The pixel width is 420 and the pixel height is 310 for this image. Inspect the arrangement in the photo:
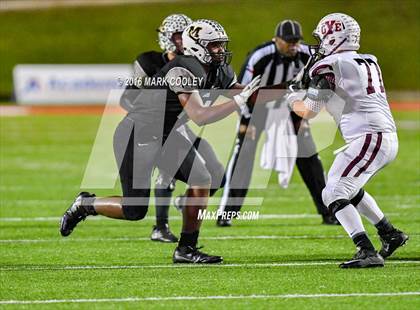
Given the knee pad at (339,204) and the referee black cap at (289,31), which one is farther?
the referee black cap at (289,31)

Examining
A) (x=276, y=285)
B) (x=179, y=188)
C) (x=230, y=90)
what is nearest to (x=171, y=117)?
(x=230, y=90)

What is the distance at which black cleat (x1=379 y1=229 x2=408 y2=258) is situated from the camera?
21.5 ft

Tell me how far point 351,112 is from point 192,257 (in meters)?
1.43

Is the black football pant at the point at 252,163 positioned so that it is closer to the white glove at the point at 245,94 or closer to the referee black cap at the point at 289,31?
the referee black cap at the point at 289,31

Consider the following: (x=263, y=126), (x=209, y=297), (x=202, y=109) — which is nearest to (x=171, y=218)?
(x=263, y=126)

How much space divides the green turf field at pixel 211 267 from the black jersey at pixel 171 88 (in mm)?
960

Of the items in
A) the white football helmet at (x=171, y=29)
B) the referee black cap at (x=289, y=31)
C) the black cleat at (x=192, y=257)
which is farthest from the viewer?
the referee black cap at (x=289, y=31)

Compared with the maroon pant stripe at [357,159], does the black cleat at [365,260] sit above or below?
below

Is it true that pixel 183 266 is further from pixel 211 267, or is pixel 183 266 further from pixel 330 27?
pixel 330 27

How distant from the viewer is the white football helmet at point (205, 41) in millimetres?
6645

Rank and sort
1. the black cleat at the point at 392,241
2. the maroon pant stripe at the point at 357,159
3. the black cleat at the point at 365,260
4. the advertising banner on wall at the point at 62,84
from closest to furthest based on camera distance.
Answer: the black cleat at the point at 365,260, the maroon pant stripe at the point at 357,159, the black cleat at the point at 392,241, the advertising banner on wall at the point at 62,84

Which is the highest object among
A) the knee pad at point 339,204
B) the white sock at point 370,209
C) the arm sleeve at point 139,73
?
the arm sleeve at point 139,73

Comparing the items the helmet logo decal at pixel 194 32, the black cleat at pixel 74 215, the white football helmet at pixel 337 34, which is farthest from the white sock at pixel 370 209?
the black cleat at pixel 74 215

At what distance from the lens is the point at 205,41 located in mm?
6652
